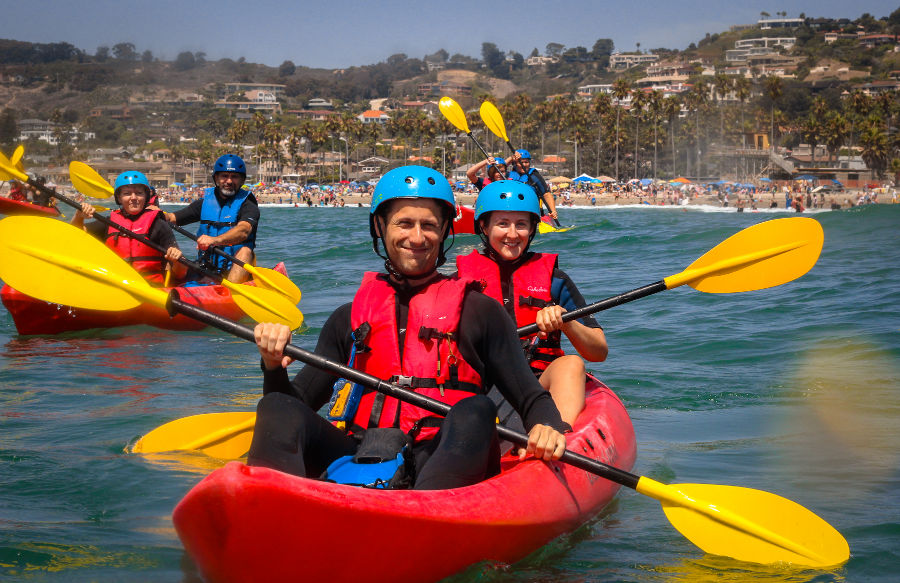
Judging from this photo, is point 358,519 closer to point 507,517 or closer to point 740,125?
point 507,517

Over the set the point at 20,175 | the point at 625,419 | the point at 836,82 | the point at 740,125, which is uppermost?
the point at 836,82

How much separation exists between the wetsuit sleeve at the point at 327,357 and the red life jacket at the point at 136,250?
6.17m

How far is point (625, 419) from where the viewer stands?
486cm

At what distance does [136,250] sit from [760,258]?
22.1ft

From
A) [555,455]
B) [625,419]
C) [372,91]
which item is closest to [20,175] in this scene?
[625,419]

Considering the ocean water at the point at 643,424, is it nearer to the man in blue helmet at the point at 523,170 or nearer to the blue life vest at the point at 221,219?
the blue life vest at the point at 221,219

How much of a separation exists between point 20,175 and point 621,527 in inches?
280

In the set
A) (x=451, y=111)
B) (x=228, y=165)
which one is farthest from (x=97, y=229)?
(x=451, y=111)

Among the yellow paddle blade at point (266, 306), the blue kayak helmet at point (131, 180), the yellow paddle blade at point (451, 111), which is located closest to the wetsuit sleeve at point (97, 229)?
the blue kayak helmet at point (131, 180)

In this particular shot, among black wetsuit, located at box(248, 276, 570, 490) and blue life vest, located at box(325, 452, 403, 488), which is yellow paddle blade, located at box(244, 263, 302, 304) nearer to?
black wetsuit, located at box(248, 276, 570, 490)

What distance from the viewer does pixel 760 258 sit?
481 centimetres

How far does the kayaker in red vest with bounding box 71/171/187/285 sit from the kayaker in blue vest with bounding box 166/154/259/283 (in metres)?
0.35

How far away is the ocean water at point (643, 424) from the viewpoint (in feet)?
11.7

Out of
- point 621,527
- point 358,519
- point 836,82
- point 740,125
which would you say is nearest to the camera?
point 358,519
